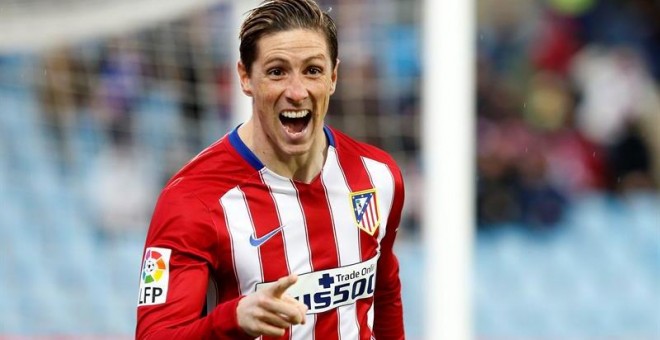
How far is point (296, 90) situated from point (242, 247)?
0.41 m

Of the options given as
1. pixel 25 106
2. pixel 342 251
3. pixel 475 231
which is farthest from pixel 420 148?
pixel 342 251

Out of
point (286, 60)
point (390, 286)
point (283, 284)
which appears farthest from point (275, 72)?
point (390, 286)

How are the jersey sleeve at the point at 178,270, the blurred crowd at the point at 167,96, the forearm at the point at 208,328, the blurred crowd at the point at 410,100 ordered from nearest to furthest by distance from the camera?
1. the forearm at the point at 208,328
2. the jersey sleeve at the point at 178,270
3. the blurred crowd at the point at 167,96
4. the blurred crowd at the point at 410,100

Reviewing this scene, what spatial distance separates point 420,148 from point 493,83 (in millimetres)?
1928

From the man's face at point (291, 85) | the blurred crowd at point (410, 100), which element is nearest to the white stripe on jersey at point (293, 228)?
the man's face at point (291, 85)

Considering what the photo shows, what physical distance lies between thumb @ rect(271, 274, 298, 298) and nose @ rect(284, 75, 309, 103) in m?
0.56

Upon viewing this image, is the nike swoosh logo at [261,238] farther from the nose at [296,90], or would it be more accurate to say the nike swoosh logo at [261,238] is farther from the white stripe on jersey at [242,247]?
the nose at [296,90]

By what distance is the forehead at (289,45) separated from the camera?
9.86ft

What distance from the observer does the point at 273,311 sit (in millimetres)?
2611

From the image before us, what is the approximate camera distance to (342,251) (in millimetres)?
3205

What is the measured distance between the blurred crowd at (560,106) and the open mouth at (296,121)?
6269 mm

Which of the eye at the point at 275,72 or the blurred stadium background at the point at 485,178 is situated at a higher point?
the eye at the point at 275,72

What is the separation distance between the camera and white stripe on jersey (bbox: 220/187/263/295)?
3.04m

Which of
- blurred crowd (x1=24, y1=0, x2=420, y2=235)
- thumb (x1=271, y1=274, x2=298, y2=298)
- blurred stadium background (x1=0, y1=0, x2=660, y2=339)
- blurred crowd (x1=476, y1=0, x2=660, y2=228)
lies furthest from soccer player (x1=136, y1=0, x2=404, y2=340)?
blurred crowd (x1=476, y1=0, x2=660, y2=228)
